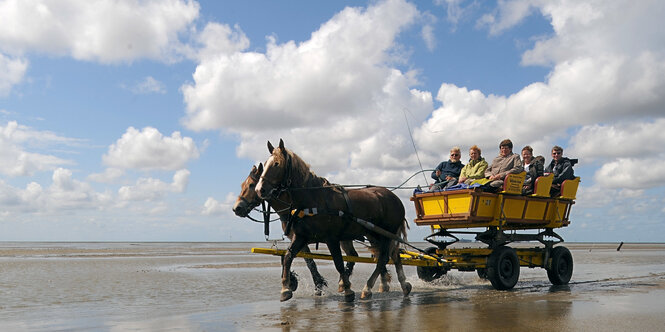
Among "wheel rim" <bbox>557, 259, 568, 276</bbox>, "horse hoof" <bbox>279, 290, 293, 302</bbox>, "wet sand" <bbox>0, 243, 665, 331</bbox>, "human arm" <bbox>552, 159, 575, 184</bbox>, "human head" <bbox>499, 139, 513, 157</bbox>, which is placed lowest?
"wet sand" <bbox>0, 243, 665, 331</bbox>

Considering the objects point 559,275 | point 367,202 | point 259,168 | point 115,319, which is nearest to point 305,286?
point 367,202

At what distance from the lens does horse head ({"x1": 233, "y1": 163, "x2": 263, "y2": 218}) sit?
8766 millimetres

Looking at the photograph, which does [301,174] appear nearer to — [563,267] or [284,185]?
[284,185]

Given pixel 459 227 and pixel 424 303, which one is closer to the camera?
pixel 424 303

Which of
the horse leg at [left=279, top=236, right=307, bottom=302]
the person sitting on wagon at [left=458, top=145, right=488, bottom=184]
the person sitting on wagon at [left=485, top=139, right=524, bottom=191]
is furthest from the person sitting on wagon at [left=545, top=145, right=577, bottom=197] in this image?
the horse leg at [left=279, top=236, right=307, bottom=302]

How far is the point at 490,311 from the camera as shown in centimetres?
772

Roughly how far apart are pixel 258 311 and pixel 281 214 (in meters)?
1.60

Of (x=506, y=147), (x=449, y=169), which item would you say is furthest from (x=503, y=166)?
(x=449, y=169)

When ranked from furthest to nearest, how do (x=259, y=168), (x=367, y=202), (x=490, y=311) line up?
1. (x=367, y=202)
2. (x=259, y=168)
3. (x=490, y=311)

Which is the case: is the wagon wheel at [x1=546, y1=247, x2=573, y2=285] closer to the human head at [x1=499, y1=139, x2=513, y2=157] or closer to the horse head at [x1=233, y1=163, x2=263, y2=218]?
the human head at [x1=499, y1=139, x2=513, y2=157]

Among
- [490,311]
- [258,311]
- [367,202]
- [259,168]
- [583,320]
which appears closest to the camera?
[583,320]

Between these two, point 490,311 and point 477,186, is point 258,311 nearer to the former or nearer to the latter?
point 490,311

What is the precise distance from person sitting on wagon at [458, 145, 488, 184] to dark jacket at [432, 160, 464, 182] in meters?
0.22

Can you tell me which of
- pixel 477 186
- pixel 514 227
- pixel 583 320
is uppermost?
pixel 477 186
